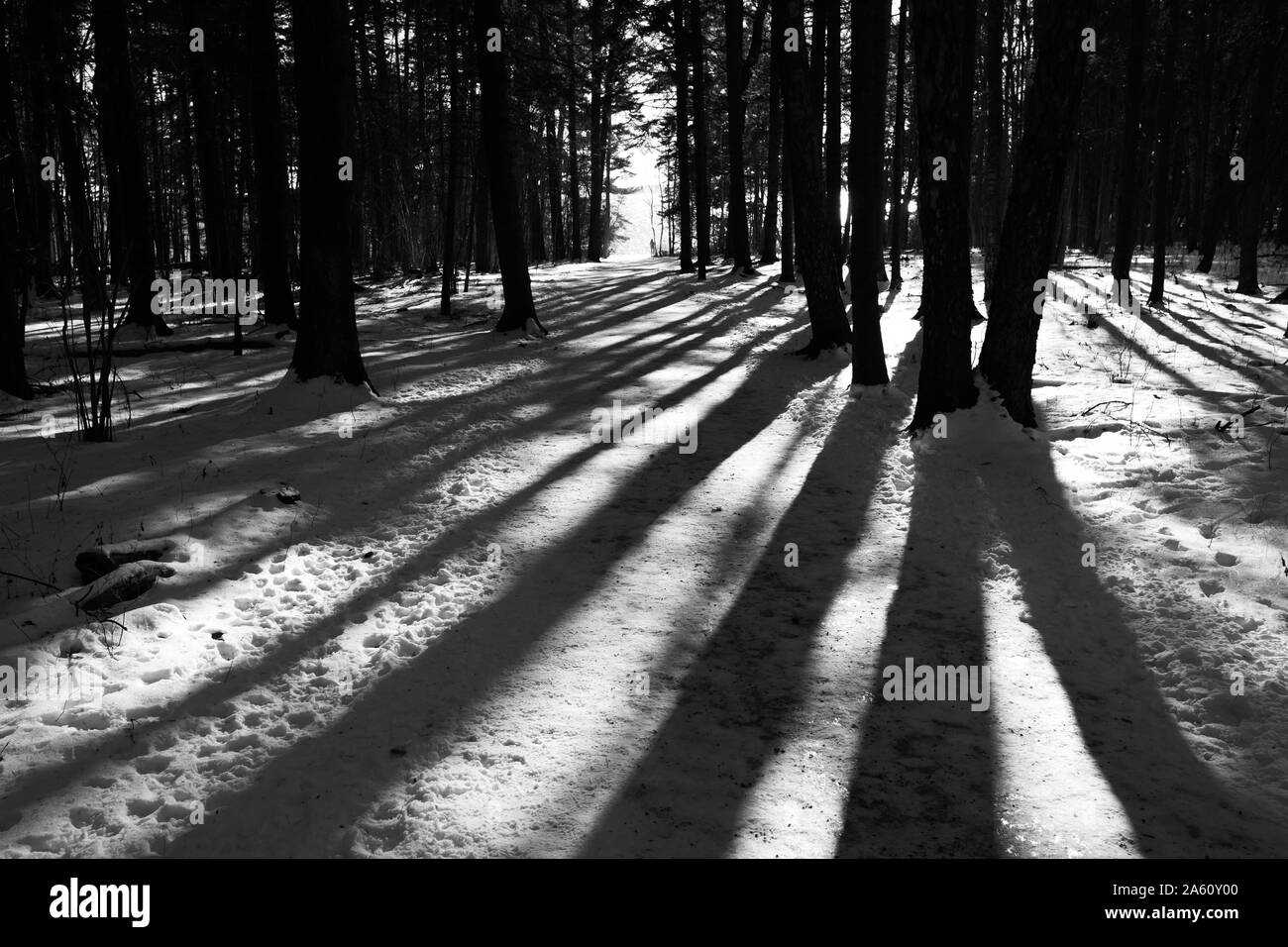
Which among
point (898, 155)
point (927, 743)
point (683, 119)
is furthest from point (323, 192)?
point (683, 119)

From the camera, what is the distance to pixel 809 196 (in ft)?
41.7

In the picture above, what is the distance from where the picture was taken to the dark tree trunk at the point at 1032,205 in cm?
802

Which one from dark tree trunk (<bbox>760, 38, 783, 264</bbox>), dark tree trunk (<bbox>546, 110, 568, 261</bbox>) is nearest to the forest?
dark tree trunk (<bbox>760, 38, 783, 264</bbox>)

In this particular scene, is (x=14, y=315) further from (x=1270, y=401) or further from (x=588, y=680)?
(x=1270, y=401)

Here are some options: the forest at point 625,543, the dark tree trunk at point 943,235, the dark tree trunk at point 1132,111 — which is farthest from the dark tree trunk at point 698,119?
the dark tree trunk at point 943,235

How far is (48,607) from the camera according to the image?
477cm

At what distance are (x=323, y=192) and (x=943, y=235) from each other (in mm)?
7063

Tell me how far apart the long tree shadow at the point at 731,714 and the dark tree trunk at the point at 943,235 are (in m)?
2.62

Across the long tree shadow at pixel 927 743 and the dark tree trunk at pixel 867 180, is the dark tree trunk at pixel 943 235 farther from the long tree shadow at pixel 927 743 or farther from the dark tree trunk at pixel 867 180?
the long tree shadow at pixel 927 743

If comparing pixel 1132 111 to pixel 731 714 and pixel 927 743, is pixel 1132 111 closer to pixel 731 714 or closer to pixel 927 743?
pixel 927 743

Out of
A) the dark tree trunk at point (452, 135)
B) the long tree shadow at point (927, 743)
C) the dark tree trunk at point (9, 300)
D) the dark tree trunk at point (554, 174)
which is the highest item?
the dark tree trunk at point (554, 174)

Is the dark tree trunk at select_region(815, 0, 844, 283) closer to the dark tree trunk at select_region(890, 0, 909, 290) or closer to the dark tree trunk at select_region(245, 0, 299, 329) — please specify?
the dark tree trunk at select_region(890, 0, 909, 290)

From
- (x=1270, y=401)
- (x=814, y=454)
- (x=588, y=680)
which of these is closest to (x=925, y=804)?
(x=588, y=680)

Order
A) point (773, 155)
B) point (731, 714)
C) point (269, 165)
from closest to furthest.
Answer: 1. point (731, 714)
2. point (269, 165)
3. point (773, 155)
